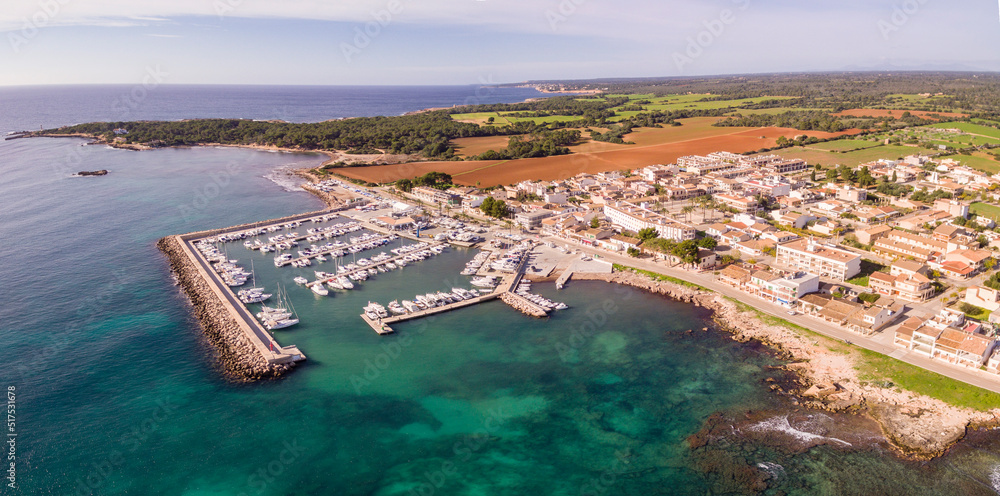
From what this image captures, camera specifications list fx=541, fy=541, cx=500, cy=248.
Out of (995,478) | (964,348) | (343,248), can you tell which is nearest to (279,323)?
(343,248)

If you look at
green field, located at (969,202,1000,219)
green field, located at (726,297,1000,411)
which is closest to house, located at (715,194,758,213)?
green field, located at (969,202,1000,219)

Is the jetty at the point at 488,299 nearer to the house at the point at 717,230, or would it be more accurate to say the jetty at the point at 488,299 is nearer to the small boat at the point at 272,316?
the small boat at the point at 272,316

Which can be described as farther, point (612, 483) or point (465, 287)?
point (465, 287)

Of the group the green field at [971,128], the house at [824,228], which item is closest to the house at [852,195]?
the house at [824,228]

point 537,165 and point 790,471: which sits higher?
point 537,165

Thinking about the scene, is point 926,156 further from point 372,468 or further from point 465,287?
point 372,468

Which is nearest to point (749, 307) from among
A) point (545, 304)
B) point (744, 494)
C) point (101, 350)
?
point (545, 304)

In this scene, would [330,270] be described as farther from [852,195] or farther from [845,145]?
[845,145]
